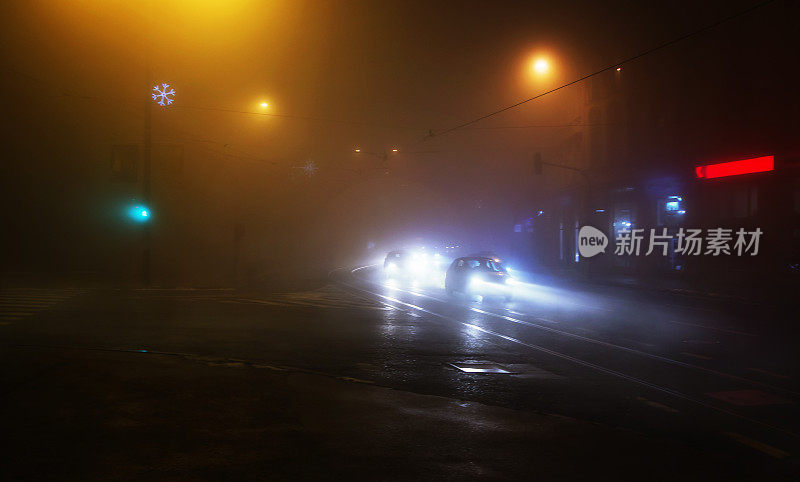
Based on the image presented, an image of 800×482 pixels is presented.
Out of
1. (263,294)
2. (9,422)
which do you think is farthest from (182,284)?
→ (9,422)

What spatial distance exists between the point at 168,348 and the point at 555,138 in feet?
200

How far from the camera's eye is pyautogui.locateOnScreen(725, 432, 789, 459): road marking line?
5453 millimetres

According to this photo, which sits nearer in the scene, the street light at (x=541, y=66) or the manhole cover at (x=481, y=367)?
the manhole cover at (x=481, y=367)

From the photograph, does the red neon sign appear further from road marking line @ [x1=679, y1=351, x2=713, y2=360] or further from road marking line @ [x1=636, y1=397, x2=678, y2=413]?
road marking line @ [x1=636, y1=397, x2=678, y2=413]

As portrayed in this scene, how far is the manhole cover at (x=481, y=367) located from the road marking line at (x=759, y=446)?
3.55 metres

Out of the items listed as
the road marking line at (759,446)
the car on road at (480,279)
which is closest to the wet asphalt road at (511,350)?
the road marking line at (759,446)

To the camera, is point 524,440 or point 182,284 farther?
point 182,284

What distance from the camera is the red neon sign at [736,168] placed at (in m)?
28.7

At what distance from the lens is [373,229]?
4252 inches

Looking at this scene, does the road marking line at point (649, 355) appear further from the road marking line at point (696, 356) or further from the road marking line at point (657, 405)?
the road marking line at point (657, 405)

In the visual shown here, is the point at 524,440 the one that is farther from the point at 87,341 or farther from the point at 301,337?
the point at 87,341

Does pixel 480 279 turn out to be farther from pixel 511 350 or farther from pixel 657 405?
pixel 657 405

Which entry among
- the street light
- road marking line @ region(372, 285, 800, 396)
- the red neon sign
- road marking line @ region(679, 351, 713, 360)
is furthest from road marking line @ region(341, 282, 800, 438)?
the red neon sign

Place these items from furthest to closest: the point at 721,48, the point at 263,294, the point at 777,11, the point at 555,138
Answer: the point at 555,138
the point at 721,48
the point at 777,11
the point at 263,294
